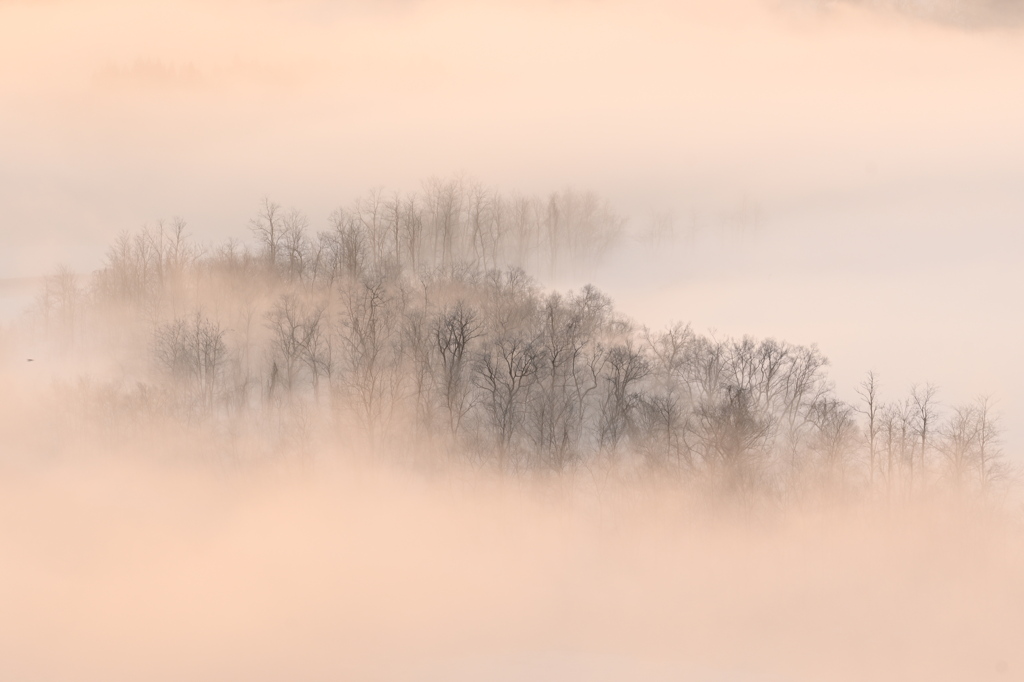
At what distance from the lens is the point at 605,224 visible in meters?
103

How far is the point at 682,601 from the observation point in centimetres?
7006

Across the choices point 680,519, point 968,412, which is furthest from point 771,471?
point 968,412

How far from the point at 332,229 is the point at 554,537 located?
30.7m

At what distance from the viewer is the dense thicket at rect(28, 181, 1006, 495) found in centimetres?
7438

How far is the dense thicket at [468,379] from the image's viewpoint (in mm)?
74375

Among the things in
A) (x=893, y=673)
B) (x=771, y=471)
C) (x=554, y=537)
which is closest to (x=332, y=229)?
(x=554, y=537)

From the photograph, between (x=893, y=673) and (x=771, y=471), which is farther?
(x=771, y=471)

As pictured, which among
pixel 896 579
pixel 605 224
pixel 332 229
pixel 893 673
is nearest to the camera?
pixel 893 673

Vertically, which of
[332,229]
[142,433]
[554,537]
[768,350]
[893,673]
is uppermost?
[332,229]

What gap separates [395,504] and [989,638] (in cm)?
3561

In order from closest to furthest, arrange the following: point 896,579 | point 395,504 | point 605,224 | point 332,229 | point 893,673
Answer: point 893,673 → point 896,579 → point 395,504 → point 332,229 → point 605,224

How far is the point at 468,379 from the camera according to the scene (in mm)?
78625

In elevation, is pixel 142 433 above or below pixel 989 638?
above

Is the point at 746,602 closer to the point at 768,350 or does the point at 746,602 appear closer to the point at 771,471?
the point at 771,471
